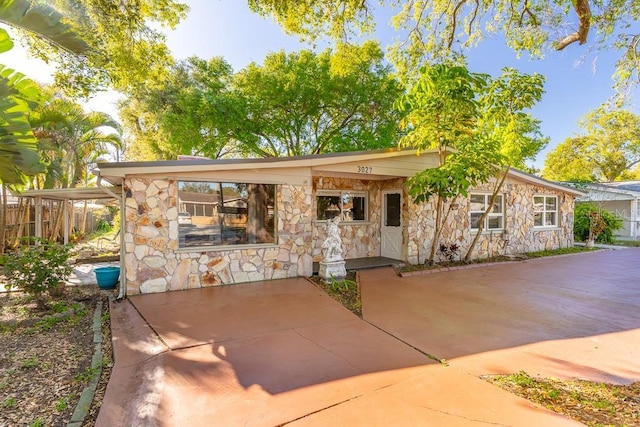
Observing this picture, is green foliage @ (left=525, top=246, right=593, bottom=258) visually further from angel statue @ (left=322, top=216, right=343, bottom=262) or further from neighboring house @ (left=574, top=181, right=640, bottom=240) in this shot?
angel statue @ (left=322, top=216, right=343, bottom=262)

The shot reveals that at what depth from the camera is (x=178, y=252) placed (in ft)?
21.0

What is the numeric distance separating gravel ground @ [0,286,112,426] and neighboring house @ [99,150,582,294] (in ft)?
4.09

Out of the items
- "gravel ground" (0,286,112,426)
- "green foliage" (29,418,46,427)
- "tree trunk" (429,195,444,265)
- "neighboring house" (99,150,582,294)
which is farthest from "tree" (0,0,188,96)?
"tree trunk" (429,195,444,265)

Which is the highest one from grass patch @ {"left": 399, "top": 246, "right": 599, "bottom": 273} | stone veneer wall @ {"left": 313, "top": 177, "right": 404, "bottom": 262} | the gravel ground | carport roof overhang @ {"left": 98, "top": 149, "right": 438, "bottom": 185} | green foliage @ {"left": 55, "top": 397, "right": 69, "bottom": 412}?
carport roof overhang @ {"left": 98, "top": 149, "right": 438, "bottom": 185}

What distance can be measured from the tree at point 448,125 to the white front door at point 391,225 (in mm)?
1258

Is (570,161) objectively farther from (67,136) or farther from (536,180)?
(67,136)

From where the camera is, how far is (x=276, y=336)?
13.9ft

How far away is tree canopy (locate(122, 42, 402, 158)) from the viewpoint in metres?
12.4

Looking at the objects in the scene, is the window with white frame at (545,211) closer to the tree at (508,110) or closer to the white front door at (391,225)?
the tree at (508,110)

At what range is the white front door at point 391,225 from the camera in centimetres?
944

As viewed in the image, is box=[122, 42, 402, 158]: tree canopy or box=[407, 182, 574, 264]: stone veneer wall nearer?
box=[407, 182, 574, 264]: stone veneer wall

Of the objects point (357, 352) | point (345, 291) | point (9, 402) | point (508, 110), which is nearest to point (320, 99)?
point (508, 110)

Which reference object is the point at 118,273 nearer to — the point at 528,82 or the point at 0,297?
the point at 0,297

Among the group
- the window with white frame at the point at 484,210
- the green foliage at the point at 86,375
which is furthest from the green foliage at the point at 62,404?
the window with white frame at the point at 484,210
